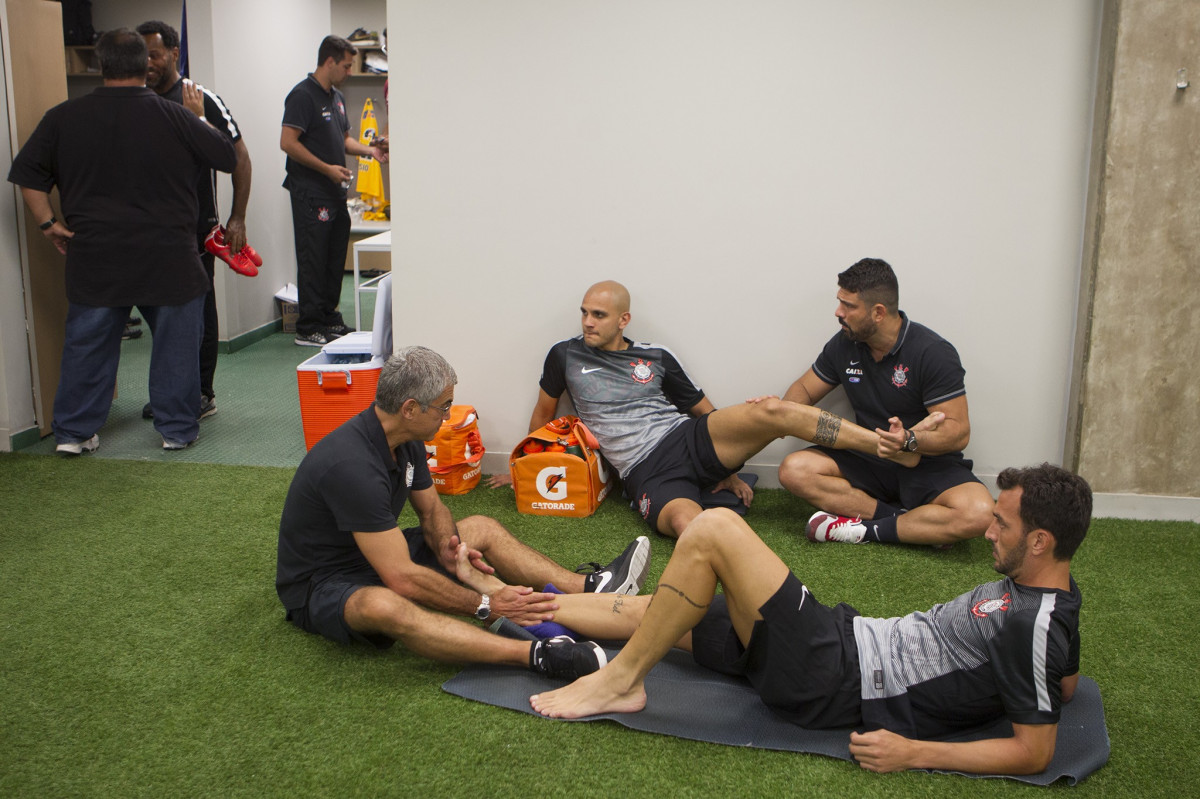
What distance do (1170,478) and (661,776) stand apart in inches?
109

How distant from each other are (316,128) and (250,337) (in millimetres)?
1559

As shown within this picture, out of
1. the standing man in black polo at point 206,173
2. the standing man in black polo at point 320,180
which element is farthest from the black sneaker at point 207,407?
the standing man in black polo at point 320,180

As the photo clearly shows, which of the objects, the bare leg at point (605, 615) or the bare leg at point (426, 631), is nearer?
the bare leg at point (426, 631)

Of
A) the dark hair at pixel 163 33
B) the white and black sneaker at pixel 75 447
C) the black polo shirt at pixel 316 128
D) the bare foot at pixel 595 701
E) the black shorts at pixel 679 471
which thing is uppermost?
the dark hair at pixel 163 33

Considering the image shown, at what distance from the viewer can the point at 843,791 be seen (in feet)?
7.27

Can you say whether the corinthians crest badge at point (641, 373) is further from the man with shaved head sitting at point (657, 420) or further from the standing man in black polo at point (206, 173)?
the standing man in black polo at point (206, 173)

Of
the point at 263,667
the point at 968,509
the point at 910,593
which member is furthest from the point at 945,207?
the point at 263,667

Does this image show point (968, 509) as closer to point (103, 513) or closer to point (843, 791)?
point (843, 791)

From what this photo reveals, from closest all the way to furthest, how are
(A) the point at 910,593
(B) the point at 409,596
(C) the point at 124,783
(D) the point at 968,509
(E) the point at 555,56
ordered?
(C) the point at 124,783
(B) the point at 409,596
(A) the point at 910,593
(D) the point at 968,509
(E) the point at 555,56

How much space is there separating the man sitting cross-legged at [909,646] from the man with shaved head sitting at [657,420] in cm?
125

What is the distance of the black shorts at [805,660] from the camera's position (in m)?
2.30

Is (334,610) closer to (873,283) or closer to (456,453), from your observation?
(456,453)

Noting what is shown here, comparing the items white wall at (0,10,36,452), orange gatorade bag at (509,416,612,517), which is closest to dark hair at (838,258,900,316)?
orange gatorade bag at (509,416,612,517)

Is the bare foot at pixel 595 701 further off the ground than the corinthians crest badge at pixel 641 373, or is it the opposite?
the corinthians crest badge at pixel 641 373
